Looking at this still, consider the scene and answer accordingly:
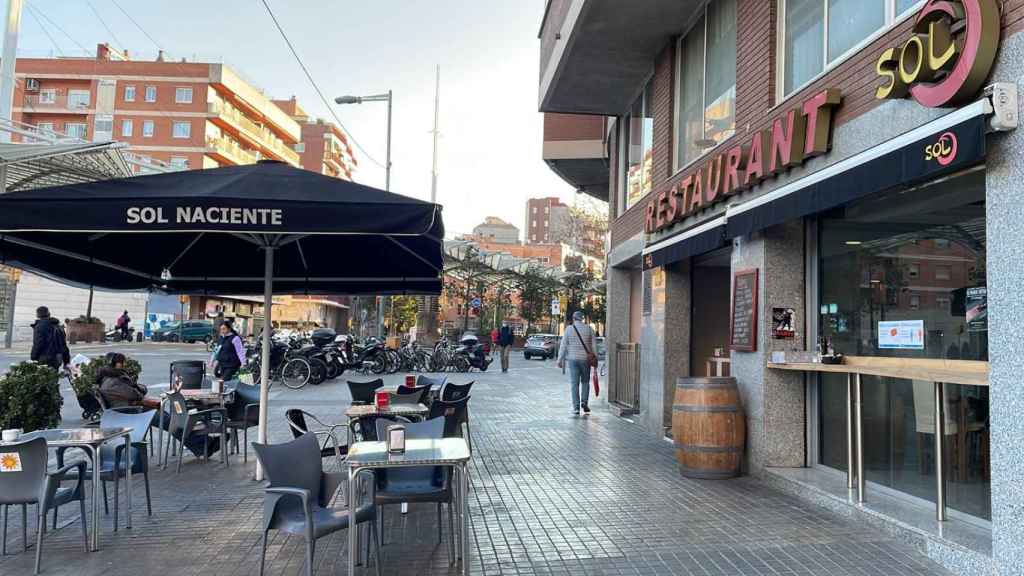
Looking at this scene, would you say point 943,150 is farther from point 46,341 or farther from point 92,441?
point 46,341

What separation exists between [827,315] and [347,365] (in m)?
16.6

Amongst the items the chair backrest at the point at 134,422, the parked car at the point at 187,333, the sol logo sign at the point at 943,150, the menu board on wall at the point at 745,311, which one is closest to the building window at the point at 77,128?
the parked car at the point at 187,333

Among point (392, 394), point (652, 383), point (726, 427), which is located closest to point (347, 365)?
point (652, 383)

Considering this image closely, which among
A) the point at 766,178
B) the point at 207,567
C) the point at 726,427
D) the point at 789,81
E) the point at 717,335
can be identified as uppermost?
the point at 789,81

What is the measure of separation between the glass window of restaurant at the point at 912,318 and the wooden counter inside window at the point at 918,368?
0.15 meters

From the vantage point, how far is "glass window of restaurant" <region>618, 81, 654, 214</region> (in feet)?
40.2

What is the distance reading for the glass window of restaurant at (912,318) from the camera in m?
5.07

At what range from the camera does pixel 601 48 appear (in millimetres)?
11352

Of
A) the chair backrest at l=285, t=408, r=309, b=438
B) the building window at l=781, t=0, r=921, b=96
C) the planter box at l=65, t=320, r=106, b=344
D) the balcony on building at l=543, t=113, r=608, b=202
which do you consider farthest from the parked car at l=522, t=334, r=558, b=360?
the chair backrest at l=285, t=408, r=309, b=438

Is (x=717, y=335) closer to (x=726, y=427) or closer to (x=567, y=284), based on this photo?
(x=726, y=427)

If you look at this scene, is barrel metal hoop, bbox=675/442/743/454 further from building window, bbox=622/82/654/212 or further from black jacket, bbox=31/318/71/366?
black jacket, bbox=31/318/71/366

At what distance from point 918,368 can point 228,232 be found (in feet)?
17.0

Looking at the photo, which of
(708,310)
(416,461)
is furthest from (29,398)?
(708,310)

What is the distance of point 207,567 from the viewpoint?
462 centimetres
